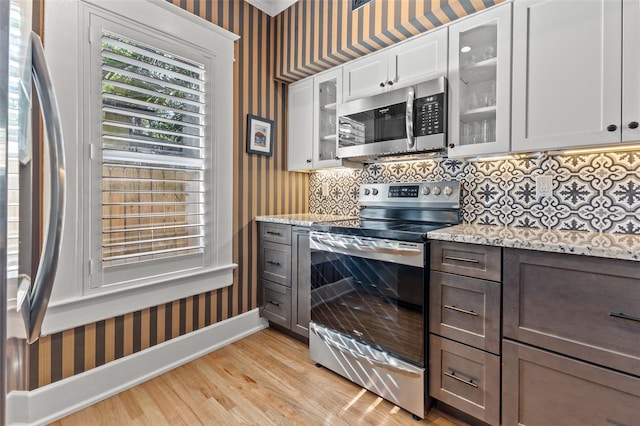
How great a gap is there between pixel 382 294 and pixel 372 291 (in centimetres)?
7

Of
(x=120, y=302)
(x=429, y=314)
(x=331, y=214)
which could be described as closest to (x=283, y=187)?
(x=331, y=214)

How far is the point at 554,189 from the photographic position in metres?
1.76

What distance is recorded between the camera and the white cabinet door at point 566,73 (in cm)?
138

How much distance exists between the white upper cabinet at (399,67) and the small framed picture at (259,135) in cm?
76

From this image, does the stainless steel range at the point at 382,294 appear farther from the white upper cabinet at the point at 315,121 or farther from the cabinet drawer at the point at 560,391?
the white upper cabinet at the point at 315,121

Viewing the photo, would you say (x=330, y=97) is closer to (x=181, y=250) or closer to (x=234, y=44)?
(x=234, y=44)

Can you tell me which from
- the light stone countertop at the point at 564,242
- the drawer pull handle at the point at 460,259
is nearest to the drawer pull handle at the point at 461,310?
the drawer pull handle at the point at 460,259

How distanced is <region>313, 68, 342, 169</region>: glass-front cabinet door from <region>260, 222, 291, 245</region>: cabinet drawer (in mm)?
628

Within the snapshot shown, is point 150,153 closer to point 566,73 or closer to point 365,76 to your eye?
point 365,76

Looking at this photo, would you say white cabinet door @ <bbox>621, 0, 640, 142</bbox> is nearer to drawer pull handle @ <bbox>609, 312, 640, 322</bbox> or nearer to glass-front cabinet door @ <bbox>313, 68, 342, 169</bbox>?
drawer pull handle @ <bbox>609, 312, 640, 322</bbox>

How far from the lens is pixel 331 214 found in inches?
115

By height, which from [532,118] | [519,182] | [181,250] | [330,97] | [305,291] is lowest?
[305,291]

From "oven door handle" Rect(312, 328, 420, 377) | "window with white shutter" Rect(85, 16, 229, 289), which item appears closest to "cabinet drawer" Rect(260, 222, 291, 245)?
"window with white shutter" Rect(85, 16, 229, 289)

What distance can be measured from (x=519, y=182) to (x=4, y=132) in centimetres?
223
